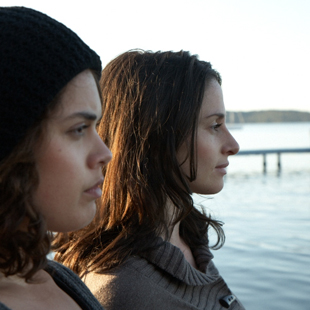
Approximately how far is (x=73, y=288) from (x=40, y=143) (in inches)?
24.5

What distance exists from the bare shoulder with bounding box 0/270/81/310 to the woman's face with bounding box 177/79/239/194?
2.90ft

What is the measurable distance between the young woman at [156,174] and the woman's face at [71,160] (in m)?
0.66

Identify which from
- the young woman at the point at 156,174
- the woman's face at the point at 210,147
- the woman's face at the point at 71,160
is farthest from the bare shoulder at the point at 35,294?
the woman's face at the point at 210,147

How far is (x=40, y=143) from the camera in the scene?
144 cm

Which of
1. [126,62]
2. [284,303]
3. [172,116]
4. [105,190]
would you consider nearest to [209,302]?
[105,190]

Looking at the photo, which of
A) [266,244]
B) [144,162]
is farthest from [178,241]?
[266,244]

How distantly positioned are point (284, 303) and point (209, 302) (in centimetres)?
329

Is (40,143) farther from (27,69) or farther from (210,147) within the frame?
(210,147)

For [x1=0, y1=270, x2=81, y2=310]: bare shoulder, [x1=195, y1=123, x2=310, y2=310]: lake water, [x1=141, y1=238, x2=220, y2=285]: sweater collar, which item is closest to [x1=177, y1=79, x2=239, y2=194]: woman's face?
[x1=141, y1=238, x2=220, y2=285]: sweater collar

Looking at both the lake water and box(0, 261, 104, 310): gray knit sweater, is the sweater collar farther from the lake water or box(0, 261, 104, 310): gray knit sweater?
the lake water

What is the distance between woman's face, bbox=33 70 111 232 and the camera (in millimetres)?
1459

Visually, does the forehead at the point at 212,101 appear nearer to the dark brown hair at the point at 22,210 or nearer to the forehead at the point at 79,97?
the forehead at the point at 79,97

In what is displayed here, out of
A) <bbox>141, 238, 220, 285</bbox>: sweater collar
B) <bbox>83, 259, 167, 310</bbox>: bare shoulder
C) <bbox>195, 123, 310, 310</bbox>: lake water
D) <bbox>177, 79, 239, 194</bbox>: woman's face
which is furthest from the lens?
<bbox>195, 123, 310, 310</bbox>: lake water

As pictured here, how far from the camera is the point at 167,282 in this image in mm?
2170
